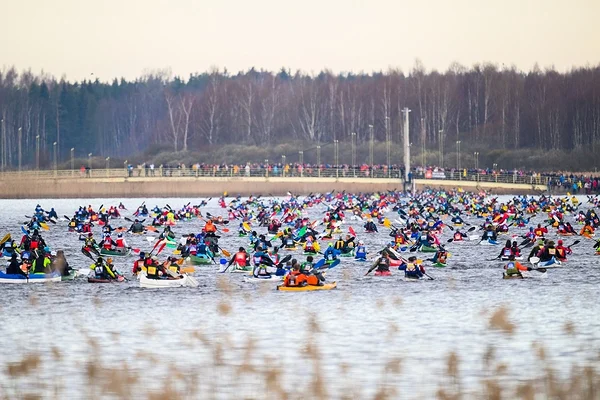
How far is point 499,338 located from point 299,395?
972 cm

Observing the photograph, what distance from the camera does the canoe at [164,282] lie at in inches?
1435

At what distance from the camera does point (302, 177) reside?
374ft

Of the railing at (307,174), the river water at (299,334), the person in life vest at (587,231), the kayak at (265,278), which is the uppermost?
the railing at (307,174)

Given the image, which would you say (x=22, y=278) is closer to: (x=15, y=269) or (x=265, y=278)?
(x=15, y=269)

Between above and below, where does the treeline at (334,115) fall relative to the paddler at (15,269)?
above

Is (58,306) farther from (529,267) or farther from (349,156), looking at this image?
(349,156)

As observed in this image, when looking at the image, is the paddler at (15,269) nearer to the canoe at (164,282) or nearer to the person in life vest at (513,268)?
the canoe at (164,282)

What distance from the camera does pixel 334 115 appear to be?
525 ft

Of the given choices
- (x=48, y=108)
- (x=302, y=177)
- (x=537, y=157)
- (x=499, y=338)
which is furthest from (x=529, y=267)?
(x=48, y=108)

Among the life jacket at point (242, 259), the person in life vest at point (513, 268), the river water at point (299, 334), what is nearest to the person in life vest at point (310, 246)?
the river water at point (299, 334)

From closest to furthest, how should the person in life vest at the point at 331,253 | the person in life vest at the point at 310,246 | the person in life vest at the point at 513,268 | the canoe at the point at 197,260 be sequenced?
the person in life vest at the point at 513,268
the person in life vest at the point at 331,253
the canoe at the point at 197,260
the person in life vest at the point at 310,246

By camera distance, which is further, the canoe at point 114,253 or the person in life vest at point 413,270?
the canoe at point 114,253

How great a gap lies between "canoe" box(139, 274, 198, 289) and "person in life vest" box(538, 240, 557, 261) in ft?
41.9

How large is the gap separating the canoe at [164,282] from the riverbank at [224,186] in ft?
217
